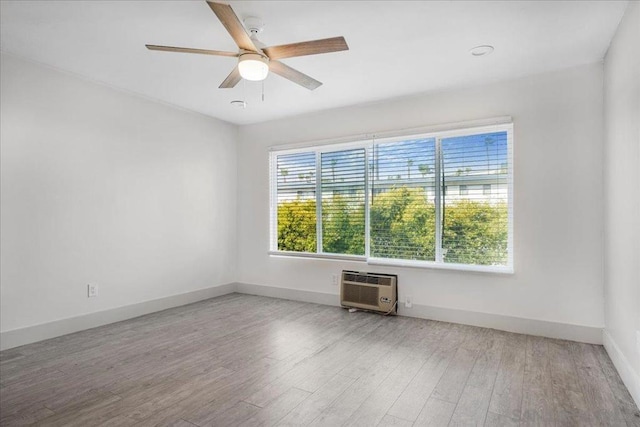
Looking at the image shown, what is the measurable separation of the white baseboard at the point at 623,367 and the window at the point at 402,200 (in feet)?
3.25

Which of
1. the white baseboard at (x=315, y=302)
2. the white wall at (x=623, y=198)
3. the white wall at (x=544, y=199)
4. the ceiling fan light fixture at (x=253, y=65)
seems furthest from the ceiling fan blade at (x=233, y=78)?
the white baseboard at (x=315, y=302)

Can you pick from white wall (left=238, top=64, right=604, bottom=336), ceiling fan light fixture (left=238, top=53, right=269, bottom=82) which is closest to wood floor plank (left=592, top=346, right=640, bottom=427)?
white wall (left=238, top=64, right=604, bottom=336)

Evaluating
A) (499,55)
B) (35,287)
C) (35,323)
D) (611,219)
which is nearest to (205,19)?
(499,55)

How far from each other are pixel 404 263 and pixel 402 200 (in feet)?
2.49

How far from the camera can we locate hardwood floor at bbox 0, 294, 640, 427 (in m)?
2.11

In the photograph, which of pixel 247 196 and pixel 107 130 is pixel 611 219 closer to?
pixel 247 196

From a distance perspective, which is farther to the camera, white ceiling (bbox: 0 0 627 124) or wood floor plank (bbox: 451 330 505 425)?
white ceiling (bbox: 0 0 627 124)

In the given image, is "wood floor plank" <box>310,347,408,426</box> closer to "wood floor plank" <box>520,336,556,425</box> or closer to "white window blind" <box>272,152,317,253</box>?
"wood floor plank" <box>520,336,556,425</box>

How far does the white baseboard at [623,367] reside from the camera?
2.25 meters

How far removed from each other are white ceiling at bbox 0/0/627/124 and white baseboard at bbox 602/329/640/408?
243 cm

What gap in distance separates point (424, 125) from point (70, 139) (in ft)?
12.4

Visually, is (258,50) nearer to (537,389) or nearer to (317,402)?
(317,402)

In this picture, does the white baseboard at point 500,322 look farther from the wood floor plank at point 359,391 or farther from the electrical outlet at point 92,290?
the electrical outlet at point 92,290

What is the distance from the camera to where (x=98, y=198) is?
3852 millimetres
